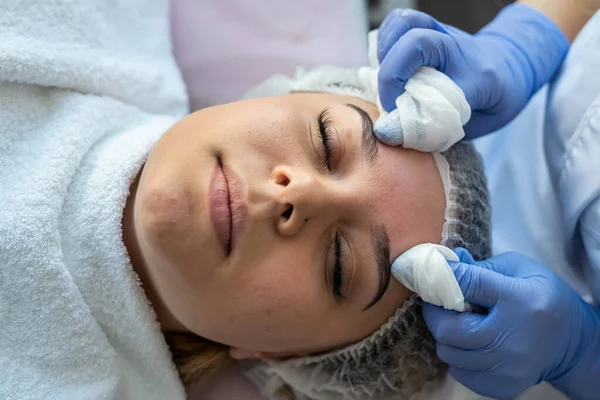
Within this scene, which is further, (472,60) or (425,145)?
(472,60)

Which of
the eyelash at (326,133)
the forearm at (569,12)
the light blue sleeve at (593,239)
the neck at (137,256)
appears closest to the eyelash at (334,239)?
the eyelash at (326,133)

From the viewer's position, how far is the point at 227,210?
940mm

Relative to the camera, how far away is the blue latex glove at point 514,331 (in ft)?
3.35

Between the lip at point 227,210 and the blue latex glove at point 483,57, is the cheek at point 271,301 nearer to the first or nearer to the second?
the lip at point 227,210

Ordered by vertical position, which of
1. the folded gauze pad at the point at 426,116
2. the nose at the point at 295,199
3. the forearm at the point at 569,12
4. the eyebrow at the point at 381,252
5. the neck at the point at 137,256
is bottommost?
the neck at the point at 137,256

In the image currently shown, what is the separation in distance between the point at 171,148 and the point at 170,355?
468mm

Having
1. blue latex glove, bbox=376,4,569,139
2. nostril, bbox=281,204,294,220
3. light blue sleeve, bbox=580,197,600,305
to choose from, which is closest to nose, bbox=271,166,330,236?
nostril, bbox=281,204,294,220

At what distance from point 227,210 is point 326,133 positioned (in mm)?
227

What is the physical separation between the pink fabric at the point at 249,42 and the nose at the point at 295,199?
0.64m

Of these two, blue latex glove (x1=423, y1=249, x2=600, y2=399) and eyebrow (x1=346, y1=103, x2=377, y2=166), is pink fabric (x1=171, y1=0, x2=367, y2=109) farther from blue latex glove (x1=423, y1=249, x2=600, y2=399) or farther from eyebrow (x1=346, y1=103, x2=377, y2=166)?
blue latex glove (x1=423, y1=249, x2=600, y2=399)

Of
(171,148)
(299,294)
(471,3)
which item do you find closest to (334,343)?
(299,294)

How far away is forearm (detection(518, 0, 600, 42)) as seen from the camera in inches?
53.8

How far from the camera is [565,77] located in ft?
4.09

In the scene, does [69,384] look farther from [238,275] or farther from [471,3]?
[471,3]
